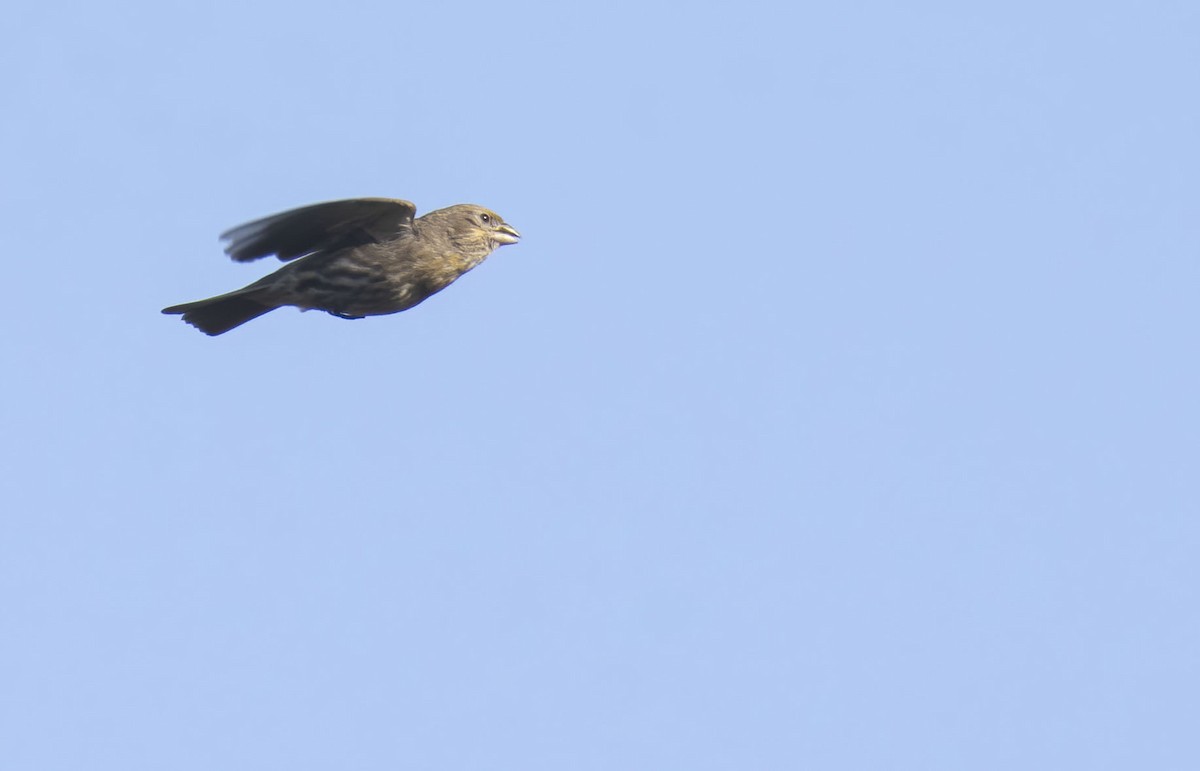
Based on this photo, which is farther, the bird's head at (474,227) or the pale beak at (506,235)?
the pale beak at (506,235)

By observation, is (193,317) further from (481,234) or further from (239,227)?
(481,234)

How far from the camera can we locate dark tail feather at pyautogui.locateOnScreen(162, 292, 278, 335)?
1238cm

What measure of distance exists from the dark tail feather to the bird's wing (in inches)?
17.3

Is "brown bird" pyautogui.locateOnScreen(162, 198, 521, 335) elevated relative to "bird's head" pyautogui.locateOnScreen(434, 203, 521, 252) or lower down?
lower down

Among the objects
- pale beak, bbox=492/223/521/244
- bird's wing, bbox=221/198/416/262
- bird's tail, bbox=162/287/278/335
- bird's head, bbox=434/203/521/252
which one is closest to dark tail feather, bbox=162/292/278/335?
bird's tail, bbox=162/287/278/335

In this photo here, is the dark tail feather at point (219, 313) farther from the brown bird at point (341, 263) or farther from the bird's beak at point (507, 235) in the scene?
the bird's beak at point (507, 235)

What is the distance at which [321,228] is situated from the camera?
1207 centimetres

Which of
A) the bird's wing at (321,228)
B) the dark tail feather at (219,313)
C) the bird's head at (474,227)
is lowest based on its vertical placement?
the dark tail feather at (219,313)

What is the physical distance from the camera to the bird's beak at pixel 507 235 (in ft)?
44.2

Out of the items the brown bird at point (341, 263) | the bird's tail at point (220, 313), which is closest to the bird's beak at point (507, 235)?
the brown bird at point (341, 263)

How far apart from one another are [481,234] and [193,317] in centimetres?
213

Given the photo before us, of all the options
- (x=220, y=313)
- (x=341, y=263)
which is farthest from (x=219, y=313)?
(x=341, y=263)

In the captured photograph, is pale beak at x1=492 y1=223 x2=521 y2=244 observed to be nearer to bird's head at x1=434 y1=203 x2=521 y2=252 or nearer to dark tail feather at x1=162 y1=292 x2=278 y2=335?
bird's head at x1=434 y1=203 x2=521 y2=252

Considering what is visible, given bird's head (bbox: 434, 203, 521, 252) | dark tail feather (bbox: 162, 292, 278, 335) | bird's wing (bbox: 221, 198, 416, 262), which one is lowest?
dark tail feather (bbox: 162, 292, 278, 335)
